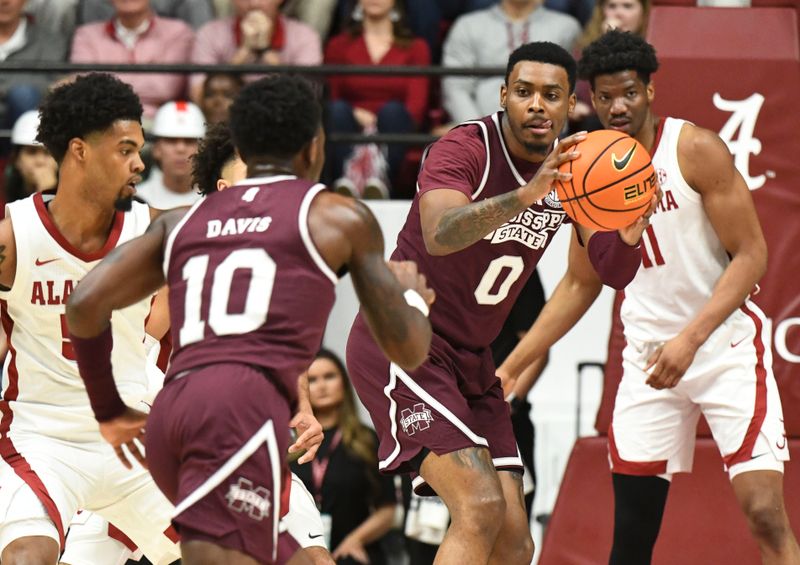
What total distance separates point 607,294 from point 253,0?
10.1 ft

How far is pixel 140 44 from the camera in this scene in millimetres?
9648

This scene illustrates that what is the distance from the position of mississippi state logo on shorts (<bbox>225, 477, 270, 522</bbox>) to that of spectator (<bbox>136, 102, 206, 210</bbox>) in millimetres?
4913

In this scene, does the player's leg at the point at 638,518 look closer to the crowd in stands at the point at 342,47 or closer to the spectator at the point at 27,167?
the crowd in stands at the point at 342,47

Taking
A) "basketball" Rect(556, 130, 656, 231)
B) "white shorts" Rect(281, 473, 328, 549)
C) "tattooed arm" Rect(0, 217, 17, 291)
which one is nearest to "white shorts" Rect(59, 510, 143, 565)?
"white shorts" Rect(281, 473, 328, 549)

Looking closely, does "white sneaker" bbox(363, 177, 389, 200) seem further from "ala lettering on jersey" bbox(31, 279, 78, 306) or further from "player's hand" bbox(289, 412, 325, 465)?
"ala lettering on jersey" bbox(31, 279, 78, 306)

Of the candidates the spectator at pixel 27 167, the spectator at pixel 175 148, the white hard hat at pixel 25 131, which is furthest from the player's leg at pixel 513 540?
the white hard hat at pixel 25 131

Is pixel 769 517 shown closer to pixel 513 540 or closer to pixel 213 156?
pixel 513 540

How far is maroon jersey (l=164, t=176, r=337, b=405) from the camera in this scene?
3.93 metres

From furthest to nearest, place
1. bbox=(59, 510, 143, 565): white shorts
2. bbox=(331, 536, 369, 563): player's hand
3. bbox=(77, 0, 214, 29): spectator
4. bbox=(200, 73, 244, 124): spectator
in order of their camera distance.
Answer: bbox=(77, 0, 214, 29): spectator, bbox=(200, 73, 244, 124): spectator, bbox=(331, 536, 369, 563): player's hand, bbox=(59, 510, 143, 565): white shorts

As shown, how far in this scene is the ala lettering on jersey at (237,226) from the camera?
3973 mm

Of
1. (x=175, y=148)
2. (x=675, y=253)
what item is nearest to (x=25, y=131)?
(x=175, y=148)

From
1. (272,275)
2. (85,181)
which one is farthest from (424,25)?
(272,275)

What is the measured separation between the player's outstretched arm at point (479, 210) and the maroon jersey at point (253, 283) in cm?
99

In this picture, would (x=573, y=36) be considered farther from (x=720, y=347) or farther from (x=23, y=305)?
(x=23, y=305)
